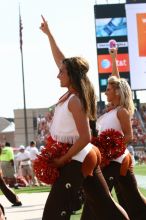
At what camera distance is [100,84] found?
38.7 meters

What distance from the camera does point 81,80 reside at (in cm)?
511

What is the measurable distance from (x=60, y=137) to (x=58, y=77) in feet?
1.47

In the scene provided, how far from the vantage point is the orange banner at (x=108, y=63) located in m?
38.6

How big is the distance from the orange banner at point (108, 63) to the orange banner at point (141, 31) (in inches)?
42.4

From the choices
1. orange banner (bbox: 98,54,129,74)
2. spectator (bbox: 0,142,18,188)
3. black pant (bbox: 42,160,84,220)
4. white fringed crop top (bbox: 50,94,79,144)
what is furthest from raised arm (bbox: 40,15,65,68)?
orange banner (bbox: 98,54,129,74)

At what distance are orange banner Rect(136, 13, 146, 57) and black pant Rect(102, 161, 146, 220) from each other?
32.1 m

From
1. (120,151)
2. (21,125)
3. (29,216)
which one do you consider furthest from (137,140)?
(120,151)

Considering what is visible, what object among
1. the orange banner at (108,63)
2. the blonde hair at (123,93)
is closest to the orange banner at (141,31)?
the orange banner at (108,63)

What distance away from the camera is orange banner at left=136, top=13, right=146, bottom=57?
37.9m

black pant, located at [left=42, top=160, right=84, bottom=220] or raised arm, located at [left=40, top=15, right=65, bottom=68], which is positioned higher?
raised arm, located at [left=40, top=15, right=65, bottom=68]

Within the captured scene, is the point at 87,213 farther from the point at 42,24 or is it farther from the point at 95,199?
the point at 42,24

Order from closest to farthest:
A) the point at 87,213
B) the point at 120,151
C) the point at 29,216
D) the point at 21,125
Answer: the point at 87,213 < the point at 120,151 < the point at 29,216 < the point at 21,125

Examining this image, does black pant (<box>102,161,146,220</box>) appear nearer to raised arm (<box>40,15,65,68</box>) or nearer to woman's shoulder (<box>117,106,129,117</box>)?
woman's shoulder (<box>117,106,129,117</box>)

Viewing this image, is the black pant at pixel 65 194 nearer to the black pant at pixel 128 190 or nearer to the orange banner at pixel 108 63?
the black pant at pixel 128 190
